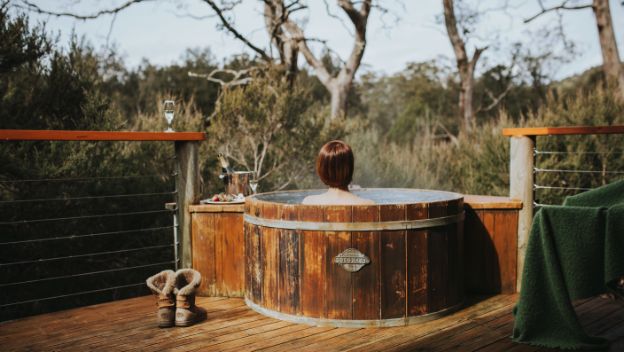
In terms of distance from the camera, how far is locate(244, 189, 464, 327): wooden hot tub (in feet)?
9.58

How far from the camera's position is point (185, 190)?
12.5 feet

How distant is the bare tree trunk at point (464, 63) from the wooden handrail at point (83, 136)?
34.8 ft

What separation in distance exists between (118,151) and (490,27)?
11.9 m

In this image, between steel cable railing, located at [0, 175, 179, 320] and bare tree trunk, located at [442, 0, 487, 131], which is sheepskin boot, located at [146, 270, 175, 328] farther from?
bare tree trunk, located at [442, 0, 487, 131]

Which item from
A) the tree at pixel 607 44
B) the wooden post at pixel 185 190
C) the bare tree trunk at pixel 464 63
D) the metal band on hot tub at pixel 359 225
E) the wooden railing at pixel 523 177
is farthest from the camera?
the bare tree trunk at pixel 464 63

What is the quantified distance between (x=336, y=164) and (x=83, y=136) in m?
1.54

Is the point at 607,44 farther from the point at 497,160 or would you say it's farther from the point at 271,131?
the point at 271,131

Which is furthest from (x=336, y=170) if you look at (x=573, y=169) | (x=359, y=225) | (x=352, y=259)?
(x=573, y=169)

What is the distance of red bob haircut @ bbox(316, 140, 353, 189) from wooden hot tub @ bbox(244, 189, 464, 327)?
29cm

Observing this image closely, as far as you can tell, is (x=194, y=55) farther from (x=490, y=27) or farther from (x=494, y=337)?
(x=494, y=337)

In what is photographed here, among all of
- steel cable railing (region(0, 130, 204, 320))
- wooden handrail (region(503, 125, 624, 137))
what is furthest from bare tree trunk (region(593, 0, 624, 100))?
steel cable railing (region(0, 130, 204, 320))

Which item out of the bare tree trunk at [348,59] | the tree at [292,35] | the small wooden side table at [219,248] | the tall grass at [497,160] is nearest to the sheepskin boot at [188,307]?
the small wooden side table at [219,248]

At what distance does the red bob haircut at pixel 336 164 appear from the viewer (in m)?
3.14

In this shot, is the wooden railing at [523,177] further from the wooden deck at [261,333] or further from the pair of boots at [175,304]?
the pair of boots at [175,304]
